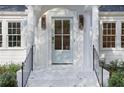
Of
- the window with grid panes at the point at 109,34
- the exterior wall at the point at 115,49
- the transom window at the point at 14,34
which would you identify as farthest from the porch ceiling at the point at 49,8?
the transom window at the point at 14,34

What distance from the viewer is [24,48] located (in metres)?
16.4

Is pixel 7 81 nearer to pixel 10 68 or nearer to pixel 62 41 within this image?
pixel 10 68

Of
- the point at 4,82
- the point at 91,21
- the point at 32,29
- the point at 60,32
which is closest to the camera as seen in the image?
the point at 4,82

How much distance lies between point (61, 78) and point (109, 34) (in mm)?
4758

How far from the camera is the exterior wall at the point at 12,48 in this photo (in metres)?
16.4

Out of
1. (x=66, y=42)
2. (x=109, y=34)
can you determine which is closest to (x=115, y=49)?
(x=109, y=34)

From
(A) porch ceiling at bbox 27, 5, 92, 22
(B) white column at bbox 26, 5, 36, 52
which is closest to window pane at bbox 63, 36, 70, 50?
(A) porch ceiling at bbox 27, 5, 92, 22

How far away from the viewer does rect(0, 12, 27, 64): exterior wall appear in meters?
16.4

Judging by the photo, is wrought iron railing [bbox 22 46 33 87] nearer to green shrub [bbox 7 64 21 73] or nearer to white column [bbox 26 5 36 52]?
white column [bbox 26 5 36 52]

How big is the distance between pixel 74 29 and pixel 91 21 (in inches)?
46.2

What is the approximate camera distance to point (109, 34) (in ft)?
54.5

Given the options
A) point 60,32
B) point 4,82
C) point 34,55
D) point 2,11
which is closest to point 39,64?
point 34,55

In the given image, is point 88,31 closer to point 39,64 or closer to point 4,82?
point 39,64

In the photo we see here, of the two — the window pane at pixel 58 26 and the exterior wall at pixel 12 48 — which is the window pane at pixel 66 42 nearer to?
the window pane at pixel 58 26
